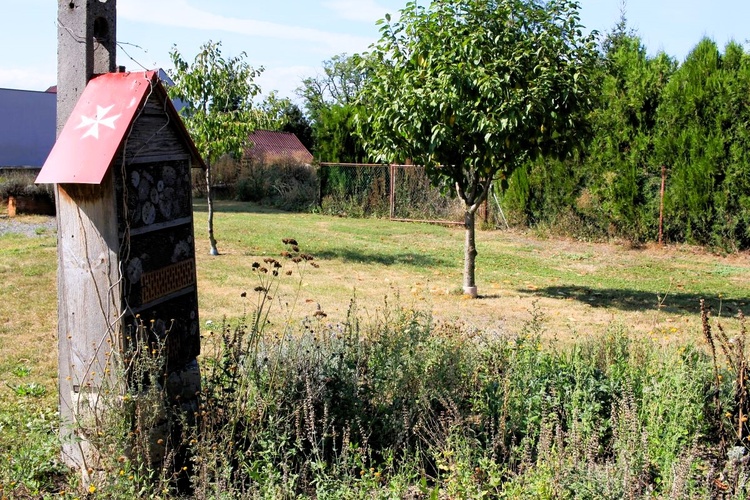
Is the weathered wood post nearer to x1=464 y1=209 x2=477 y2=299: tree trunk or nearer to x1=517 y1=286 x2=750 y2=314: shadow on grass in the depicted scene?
x1=464 y1=209 x2=477 y2=299: tree trunk

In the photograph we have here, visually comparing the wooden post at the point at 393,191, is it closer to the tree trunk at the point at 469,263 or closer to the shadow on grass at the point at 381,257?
the shadow on grass at the point at 381,257

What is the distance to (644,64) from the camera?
15000 millimetres

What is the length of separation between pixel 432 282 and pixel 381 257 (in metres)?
2.41

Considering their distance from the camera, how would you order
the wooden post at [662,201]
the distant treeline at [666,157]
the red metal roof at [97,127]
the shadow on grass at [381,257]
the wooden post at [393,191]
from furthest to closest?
the wooden post at [393,191] → the wooden post at [662,201] → the distant treeline at [666,157] → the shadow on grass at [381,257] → the red metal roof at [97,127]

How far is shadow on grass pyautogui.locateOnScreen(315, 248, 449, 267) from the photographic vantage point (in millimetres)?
12039

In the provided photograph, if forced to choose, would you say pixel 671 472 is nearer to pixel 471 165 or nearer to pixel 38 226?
pixel 471 165

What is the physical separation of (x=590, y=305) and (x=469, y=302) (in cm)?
157

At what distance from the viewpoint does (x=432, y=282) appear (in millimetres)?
10242

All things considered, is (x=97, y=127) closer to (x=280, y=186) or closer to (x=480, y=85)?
(x=480, y=85)

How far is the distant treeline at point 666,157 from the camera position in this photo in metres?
13.7

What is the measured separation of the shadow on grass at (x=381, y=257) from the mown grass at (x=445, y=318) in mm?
54

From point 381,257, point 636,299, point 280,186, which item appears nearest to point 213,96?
point 381,257

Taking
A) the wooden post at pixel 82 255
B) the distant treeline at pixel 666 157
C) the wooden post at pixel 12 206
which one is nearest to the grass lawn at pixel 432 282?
the distant treeline at pixel 666 157

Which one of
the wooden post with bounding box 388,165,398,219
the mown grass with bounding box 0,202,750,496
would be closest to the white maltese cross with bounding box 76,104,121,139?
the mown grass with bounding box 0,202,750,496
